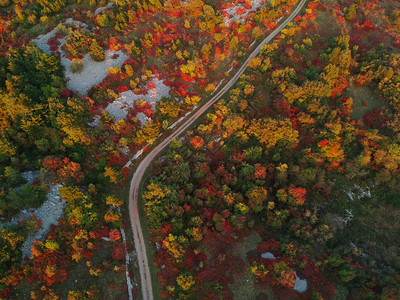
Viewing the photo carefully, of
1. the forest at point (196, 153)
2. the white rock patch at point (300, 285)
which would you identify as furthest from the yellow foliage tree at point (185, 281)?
the white rock patch at point (300, 285)

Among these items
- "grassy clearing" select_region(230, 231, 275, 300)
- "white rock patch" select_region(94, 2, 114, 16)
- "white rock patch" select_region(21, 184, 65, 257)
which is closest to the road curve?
"white rock patch" select_region(21, 184, 65, 257)

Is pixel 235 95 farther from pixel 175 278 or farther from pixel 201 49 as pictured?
pixel 175 278

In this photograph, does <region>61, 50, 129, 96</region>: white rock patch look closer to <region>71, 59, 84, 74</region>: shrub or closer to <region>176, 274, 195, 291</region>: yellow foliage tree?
<region>71, 59, 84, 74</region>: shrub

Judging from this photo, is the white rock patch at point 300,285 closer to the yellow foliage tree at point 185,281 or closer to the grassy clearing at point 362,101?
the yellow foliage tree at point 185,281

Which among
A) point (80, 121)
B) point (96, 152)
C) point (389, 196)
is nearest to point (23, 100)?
point (80, 121)

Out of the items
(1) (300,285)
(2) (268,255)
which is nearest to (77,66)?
(2) (268,255)
